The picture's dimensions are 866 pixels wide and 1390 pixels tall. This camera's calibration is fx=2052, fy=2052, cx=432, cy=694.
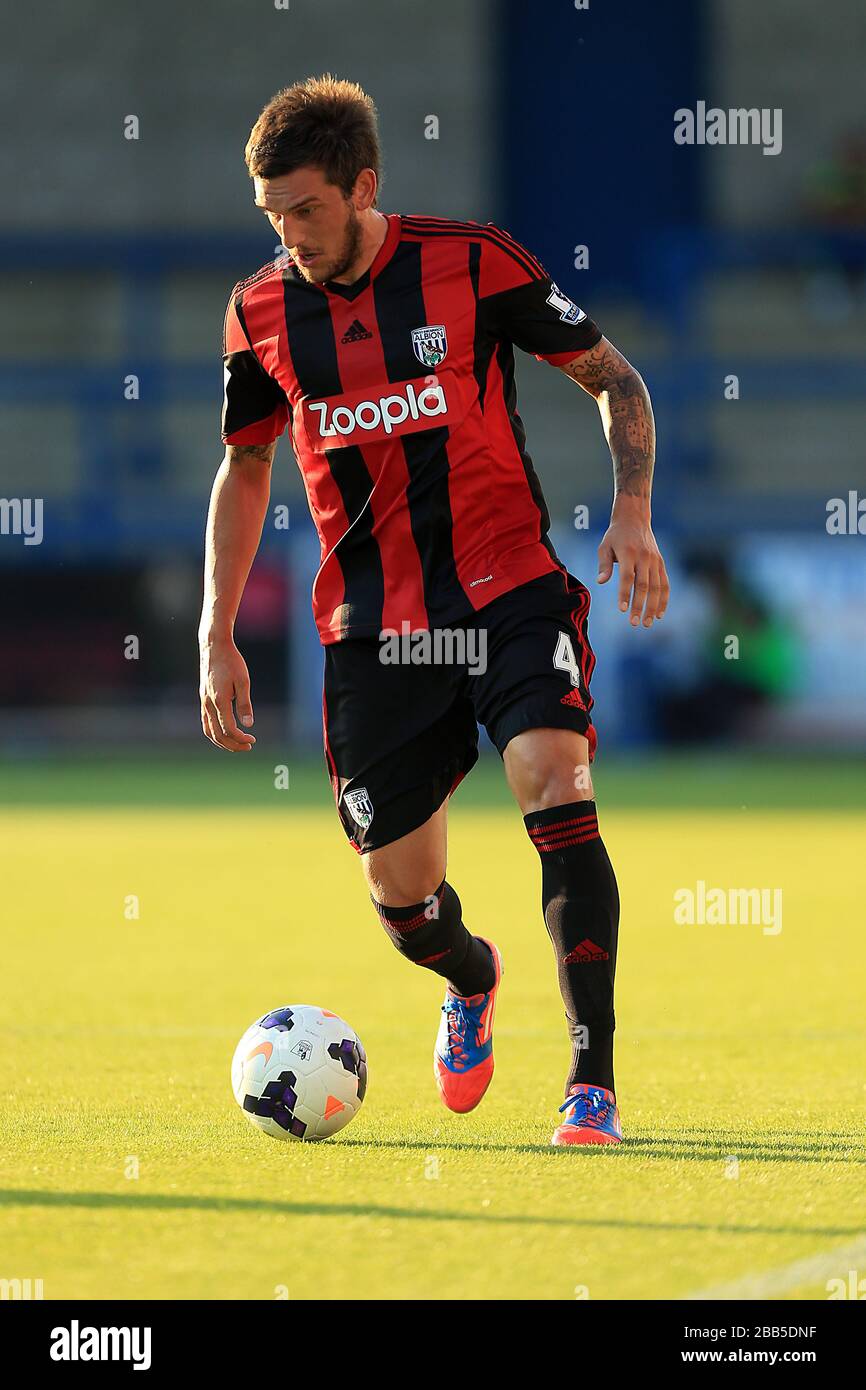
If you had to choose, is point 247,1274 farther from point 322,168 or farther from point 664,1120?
point 322,168

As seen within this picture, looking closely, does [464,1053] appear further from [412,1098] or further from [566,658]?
[566,658]

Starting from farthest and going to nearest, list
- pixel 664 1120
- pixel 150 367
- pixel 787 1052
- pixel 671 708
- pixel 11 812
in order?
1. pixel 150 367
2. pixel 671 708
3. pixel 11 812
4. pixel 787 1052
5. pixel 664 1120

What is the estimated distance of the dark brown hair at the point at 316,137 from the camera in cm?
451

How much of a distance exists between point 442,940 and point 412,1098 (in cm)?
46

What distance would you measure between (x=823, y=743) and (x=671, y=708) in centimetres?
187

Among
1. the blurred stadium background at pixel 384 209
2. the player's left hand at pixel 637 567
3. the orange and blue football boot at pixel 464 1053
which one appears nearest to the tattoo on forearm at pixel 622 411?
the player's left hand at pixel 637 567

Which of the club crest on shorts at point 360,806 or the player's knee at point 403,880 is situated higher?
the club crest on shorts at point 360,806

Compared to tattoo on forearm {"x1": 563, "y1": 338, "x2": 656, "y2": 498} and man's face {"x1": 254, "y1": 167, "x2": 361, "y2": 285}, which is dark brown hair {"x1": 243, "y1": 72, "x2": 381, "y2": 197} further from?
tattoo on forearm {"x1": 563, "y1": 338, "x2": 656, "y2": 498}

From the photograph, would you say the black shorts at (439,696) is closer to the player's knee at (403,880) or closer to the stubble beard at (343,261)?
the player's knee at (403,880)

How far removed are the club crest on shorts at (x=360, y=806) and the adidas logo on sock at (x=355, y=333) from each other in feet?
3.46

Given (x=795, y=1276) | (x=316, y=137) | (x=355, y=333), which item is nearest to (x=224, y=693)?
(x=355, y=333)

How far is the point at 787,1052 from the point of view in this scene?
231 inches

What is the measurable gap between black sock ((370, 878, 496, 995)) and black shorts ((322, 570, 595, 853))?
197 millimetres
